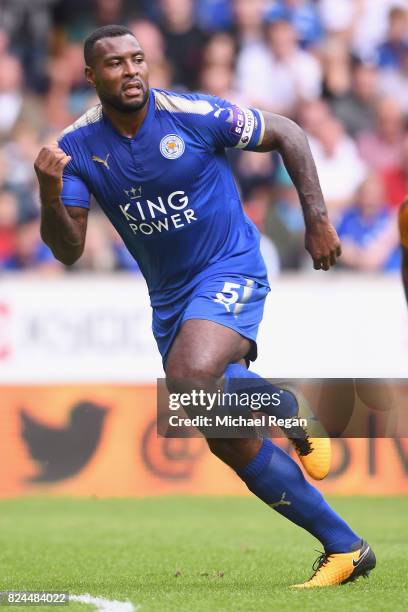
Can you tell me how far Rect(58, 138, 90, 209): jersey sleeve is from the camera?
20.5 ft

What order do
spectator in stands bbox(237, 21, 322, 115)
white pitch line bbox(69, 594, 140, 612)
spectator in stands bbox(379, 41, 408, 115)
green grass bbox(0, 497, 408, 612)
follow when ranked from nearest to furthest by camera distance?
white pitch line bbox(69, 594, 140, 612), green grass bbox(0, 497, 408, 612), spectator in stands bbox(237, 21, 322, 115), spectator in stands bbox(379, 41, 408, 115)

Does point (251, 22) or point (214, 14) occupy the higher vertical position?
point (214, 14)

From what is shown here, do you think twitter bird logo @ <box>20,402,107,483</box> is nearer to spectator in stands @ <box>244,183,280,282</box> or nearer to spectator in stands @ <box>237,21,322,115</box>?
spectator in stands @ <box>244,183,280,282</box>

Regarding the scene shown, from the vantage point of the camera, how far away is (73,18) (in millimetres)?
15734

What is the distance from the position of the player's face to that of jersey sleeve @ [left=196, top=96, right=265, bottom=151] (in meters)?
0.35

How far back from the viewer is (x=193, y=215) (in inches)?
245

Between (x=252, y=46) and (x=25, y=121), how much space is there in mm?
2790

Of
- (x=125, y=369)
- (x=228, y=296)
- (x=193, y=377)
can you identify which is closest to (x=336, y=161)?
(x=125, y=369)

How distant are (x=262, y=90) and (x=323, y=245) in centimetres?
894

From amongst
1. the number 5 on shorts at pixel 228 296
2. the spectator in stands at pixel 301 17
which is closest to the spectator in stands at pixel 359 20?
the spectator in stands at pixel 301 17

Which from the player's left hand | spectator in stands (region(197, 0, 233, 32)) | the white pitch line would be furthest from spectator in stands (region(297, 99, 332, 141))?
the white pitch line

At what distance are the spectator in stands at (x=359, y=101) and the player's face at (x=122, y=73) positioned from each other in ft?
26.7

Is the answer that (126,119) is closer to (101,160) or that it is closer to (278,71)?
(101,160)

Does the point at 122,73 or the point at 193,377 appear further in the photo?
the point at 122,73
